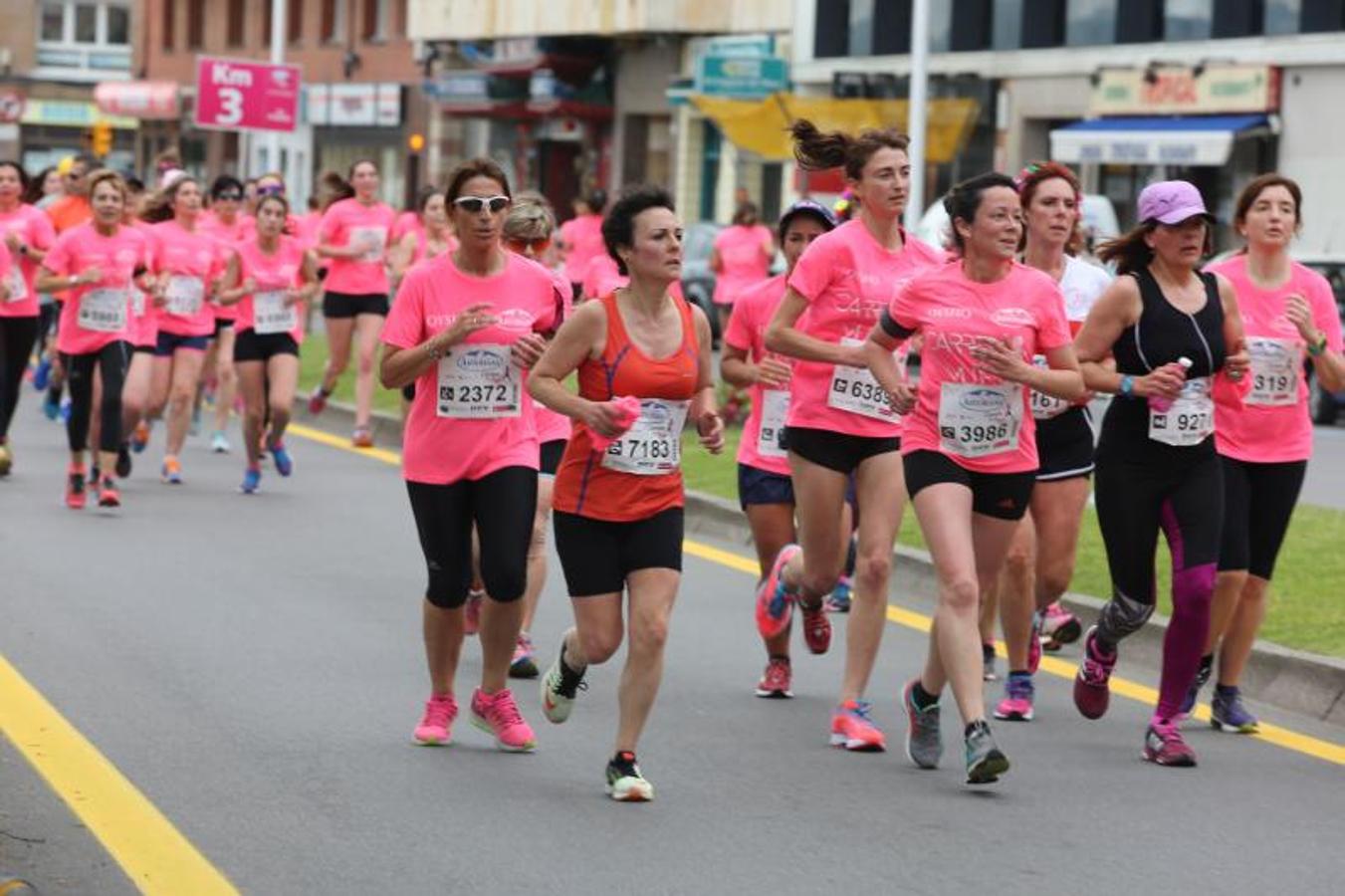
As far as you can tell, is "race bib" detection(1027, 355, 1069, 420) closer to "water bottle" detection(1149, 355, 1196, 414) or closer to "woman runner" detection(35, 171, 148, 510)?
"water bottle" detection(1149, 355, 1196, 414)

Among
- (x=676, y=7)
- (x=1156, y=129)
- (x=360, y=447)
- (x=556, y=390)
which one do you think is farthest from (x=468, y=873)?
(x=676, y=7)

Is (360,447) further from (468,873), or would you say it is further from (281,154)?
(281,154)

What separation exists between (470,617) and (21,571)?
277 cm

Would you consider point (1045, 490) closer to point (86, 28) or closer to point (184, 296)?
point (184, 296)

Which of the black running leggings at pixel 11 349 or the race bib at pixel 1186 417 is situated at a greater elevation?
the race bib at pixel 1186 417

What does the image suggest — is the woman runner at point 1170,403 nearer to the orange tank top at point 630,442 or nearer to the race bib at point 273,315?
the orange tank top at point 630,442

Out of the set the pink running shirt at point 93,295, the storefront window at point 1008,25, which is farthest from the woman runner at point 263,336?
the storefront window at point 1008,25

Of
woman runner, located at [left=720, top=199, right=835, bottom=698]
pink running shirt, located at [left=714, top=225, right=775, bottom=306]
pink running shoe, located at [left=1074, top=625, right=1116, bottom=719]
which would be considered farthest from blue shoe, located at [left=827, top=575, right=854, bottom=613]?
pink running shirt, located at [left=714, top=225, right=775, bottom=306]

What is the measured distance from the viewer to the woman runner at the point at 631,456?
803cm

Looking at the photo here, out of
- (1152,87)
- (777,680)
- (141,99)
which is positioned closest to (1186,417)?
(777,680)

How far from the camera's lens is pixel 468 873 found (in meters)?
6.98

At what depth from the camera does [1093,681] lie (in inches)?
365

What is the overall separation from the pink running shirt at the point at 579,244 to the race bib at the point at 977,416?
739 inches

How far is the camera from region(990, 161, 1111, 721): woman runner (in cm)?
971
